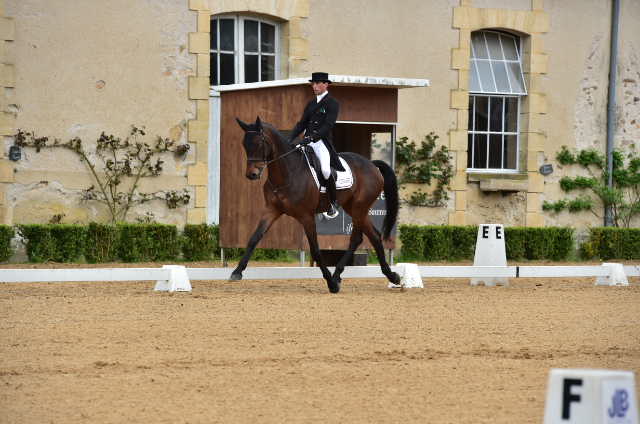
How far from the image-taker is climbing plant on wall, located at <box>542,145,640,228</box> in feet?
60.3

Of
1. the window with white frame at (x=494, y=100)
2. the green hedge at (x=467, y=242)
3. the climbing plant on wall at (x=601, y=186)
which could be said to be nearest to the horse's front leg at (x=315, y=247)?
the green hedge at (x=467, y=242)

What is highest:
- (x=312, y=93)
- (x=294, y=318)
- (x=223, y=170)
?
(x=312, y=93)

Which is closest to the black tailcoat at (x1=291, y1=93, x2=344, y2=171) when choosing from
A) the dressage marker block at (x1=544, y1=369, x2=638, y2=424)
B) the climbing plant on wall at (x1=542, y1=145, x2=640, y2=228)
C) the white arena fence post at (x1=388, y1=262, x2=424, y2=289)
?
the white arena fence post at (x1=388, y1=262, x2=424, y2=289)

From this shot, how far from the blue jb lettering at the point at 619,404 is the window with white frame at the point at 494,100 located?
14.7m

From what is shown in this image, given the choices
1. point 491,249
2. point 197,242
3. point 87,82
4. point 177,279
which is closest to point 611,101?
point 491,249

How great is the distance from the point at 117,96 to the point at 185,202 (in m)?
1.75

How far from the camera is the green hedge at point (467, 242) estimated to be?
16422 mm

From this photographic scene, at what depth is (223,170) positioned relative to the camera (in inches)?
524

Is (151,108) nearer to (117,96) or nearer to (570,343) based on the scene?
(117,96)

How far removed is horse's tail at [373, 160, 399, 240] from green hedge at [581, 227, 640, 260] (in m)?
6.76

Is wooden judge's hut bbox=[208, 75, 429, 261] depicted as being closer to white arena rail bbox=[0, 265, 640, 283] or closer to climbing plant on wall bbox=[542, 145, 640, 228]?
white arena rail bbox=[0, 265, 640, 283]

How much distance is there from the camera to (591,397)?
3389 millimetres

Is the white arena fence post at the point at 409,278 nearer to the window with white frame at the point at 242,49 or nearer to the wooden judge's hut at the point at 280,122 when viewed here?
the wooden judge's hut at the point at 280,122

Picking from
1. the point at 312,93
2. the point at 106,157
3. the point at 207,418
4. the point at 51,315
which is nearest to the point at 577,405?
the point at 207,418
